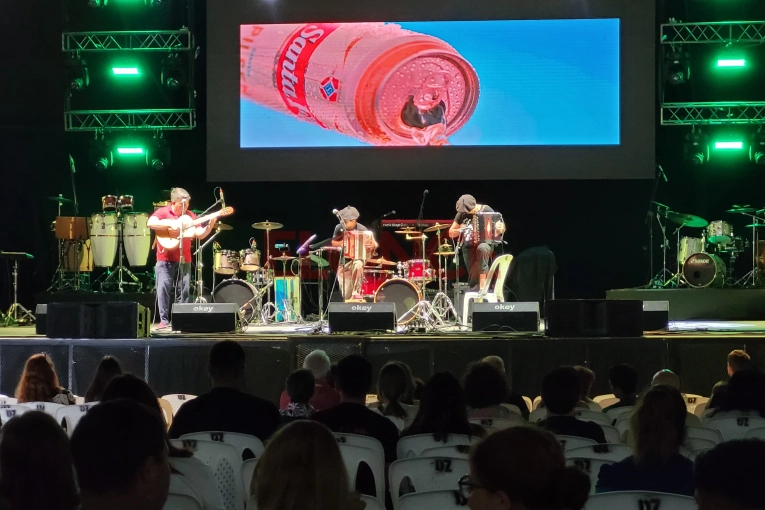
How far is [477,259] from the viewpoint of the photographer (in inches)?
448

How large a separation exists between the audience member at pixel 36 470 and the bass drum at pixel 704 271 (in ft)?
39.6

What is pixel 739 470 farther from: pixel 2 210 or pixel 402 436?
pixel 2 210

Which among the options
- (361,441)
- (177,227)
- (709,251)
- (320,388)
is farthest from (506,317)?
(709,251)

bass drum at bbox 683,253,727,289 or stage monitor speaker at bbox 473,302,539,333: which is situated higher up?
bass drum at bbox 683,253,727,289

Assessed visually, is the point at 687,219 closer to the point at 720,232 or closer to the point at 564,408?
the point at 720,232

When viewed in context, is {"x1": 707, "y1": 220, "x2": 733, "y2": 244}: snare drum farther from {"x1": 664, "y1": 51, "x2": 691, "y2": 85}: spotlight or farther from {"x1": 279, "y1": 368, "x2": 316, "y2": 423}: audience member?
{"x1": 279, "y1": 368, "x2": 316, "y2": 423}: audience member

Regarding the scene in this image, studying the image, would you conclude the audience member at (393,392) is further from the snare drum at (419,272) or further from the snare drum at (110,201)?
the snare drum at (110,201)

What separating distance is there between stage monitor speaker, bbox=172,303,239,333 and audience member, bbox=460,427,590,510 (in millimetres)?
8012

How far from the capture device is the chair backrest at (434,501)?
9.27 feet

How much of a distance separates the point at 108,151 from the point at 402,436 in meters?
10.7

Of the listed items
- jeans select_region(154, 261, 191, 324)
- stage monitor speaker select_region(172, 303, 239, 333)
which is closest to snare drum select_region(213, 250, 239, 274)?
jeans select_region(154, 261, 191, 324)

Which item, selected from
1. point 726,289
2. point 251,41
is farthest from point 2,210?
point 726,289

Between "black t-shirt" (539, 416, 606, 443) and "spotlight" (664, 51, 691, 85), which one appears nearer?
"black t-shirt" (539, 416, 606, 443)

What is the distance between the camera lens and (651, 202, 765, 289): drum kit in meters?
13.1
